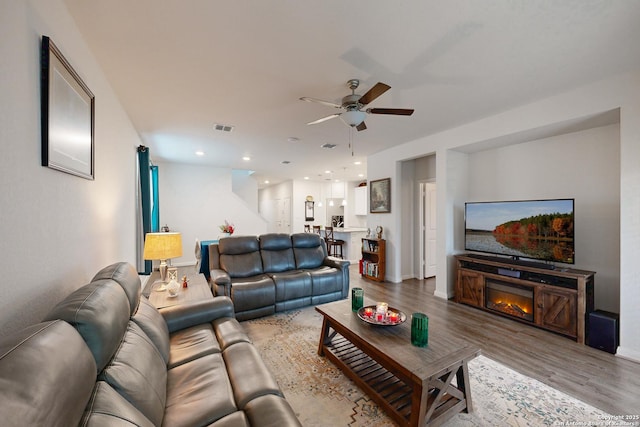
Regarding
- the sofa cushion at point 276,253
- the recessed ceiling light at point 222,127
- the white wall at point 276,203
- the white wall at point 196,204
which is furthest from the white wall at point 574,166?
the white wall at point 276,203

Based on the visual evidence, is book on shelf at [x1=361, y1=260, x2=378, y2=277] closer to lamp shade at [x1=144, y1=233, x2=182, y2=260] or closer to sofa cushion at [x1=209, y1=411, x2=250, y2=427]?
lamp shade at [x1=144, y1=233, x2=182, y2=260]

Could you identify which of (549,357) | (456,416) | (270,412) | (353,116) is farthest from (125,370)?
(549,357)

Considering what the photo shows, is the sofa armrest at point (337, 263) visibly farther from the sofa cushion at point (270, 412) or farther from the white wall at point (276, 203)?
the white wall at point (276, 203)

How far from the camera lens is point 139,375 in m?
1.15

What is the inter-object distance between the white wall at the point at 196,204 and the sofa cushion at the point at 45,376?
21.0 feet

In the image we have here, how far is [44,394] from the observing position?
2.13 feet

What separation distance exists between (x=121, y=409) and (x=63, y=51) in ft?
6.71

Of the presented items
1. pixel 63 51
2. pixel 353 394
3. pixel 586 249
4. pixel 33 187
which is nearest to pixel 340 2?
pixel 63 51

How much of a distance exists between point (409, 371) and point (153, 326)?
155 centimetres

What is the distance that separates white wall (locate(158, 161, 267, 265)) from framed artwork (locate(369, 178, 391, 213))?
150 inches

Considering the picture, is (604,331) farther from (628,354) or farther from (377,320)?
(377,320)

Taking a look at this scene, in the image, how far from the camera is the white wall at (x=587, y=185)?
9.77 feet

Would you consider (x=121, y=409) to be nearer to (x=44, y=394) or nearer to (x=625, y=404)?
(x=44, y=394)

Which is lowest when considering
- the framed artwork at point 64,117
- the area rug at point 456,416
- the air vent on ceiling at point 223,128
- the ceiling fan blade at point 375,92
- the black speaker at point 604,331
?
the area rug at point 456,416
